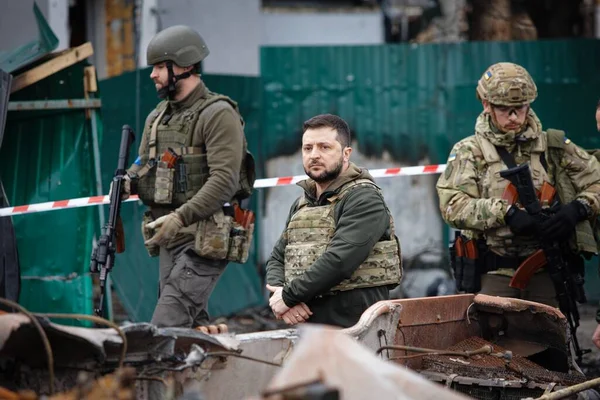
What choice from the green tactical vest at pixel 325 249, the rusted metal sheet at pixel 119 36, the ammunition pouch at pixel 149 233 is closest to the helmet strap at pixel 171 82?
the ammunition pouch at pixel 149 233

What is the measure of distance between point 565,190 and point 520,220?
476mm

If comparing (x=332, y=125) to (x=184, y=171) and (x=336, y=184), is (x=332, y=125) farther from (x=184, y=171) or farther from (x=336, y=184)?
(x=184, y=171)

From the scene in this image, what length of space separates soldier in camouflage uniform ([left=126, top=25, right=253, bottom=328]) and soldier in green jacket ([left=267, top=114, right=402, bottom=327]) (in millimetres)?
931

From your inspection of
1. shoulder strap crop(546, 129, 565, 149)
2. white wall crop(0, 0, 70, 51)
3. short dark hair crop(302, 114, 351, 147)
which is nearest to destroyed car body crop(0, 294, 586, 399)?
short dark hair crop(302, 114, 351, 147)

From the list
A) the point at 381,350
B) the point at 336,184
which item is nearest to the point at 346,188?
the point at 336,184

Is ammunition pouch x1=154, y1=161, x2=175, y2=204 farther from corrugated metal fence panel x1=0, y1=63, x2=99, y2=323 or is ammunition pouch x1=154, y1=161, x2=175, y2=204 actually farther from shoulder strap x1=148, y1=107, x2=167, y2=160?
corrugated metal fence panel x1=0, y1=63, x2=99, y2=323

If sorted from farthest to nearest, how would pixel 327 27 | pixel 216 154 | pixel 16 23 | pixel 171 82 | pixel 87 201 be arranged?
1. pixel 327 27
2. pixel 16 23
3. pixel 87 201
4. pixel 171 82
5. pixel 216 154

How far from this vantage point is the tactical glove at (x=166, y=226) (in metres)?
6.23

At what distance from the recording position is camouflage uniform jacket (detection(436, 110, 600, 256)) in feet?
21.3

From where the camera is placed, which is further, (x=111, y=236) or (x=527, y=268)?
(x=111, y=236)

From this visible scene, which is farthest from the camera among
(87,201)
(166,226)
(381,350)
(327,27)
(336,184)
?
(327,27)

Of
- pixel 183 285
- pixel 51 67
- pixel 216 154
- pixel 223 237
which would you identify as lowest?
pixel 183 285

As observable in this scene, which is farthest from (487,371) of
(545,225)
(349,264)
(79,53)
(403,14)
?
(403,14)

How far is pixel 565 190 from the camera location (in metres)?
6.61
